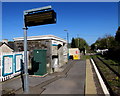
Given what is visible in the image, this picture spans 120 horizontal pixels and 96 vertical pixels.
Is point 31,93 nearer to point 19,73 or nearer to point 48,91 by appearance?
point 48,91

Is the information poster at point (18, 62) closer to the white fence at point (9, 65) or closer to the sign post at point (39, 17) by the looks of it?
the white fence at point (9, 65)

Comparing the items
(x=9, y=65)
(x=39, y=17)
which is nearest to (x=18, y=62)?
(x=9, y=65)

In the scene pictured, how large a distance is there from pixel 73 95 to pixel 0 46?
7.83m

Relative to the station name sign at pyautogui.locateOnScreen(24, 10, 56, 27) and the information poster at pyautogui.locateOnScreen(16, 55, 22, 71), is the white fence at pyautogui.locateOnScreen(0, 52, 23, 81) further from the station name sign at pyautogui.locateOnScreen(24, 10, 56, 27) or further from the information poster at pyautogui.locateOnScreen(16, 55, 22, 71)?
the station name sign at pyautogui.locateOnScreen(24, 10, 56, 27)

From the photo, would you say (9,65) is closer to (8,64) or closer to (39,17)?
(8,64)

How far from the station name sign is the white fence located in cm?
345

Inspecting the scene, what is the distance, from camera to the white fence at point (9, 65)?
7.36 meters

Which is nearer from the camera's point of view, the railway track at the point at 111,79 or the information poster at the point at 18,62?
the railway track at the point at 111,79

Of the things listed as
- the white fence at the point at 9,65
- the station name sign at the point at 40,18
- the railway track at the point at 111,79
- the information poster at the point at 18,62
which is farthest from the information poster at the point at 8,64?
the railway track at the point at 111,79

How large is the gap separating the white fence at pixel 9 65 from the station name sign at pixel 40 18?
345cm

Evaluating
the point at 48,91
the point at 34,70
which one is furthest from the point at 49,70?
the point at 48,91

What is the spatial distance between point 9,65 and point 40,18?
4583 mm

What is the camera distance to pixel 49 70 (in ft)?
32.9

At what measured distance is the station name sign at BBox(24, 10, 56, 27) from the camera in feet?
15.8
